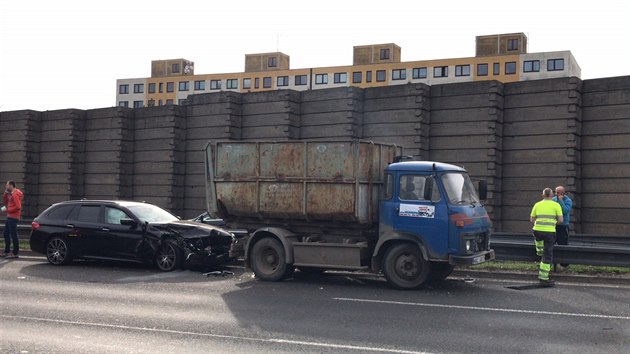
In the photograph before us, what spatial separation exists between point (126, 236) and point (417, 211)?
21.4ft

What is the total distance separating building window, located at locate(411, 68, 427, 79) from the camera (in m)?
84.5

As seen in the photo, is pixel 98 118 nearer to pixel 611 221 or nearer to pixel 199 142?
pixel 199 142

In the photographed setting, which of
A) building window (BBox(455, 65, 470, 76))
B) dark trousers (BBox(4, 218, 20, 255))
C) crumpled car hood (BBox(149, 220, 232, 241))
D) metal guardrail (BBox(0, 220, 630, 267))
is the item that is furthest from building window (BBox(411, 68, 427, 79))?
crumpled car hood (BBox(149, 220, 232, 241))

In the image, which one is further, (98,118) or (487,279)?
(98,118)

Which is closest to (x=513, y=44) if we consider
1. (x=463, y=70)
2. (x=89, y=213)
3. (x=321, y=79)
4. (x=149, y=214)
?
(x=463, y=70)

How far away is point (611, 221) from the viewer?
63.3 ft

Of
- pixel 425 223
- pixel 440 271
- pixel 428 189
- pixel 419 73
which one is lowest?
pixel 440 271

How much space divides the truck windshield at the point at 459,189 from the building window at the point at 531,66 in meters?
71.2

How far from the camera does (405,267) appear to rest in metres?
11.7

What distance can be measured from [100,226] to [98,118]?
51.7ft

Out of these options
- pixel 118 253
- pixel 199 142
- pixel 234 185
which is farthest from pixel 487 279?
pixel 199 142

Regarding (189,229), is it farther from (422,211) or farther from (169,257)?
(422,211)

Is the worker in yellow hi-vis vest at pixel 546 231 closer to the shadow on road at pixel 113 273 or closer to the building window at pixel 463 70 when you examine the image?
the shadow on road at pixel 113 273

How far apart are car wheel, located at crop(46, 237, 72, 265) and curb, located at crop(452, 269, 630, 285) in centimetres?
862
